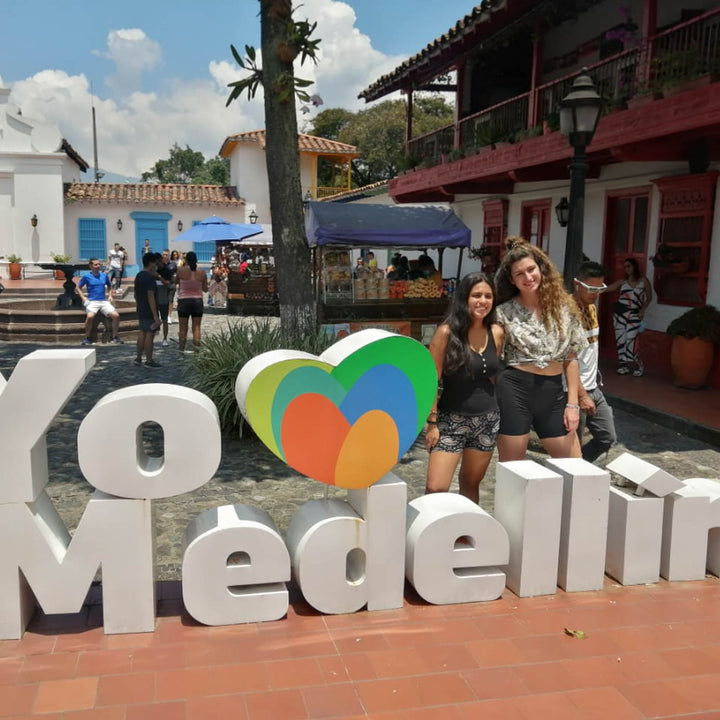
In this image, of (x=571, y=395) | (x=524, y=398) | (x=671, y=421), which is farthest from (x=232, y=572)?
(x=671, y=421)

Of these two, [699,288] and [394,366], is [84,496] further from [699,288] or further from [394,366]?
[699,288]

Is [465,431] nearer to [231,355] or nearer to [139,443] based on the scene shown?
[139,443]

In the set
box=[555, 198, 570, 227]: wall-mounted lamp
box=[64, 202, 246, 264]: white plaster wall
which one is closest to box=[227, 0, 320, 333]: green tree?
box=[555, 198, 570, 227]: wall-mounted lamp

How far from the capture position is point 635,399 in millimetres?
8633

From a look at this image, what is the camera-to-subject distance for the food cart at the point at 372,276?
1105 cm

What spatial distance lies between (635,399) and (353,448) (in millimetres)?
5953

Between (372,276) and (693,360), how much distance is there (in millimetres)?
4685

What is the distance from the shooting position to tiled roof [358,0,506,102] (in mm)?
12031

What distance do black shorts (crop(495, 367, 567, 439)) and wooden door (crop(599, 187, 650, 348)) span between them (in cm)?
749

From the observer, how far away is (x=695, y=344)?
9094 millimetres

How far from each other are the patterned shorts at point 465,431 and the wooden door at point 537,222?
1020 cm

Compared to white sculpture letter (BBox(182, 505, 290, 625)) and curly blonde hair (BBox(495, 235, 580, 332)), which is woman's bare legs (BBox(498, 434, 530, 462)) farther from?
white sculpture letter (BBox(182, 505, 290, 625))

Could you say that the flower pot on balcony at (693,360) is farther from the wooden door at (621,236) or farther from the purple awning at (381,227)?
the purple awning at (381,227)

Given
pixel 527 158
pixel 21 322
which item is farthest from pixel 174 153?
pixel 527 158
